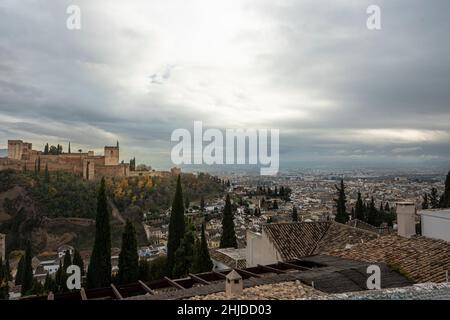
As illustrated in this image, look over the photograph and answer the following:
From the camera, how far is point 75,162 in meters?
72.9

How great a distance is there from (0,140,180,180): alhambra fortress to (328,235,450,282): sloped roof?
62592 millimetres

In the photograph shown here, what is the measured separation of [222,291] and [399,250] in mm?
5534

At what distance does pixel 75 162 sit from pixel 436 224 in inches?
2862

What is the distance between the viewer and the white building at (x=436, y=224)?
9758mm

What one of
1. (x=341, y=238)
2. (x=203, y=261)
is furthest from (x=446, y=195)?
(x=203, y=261)

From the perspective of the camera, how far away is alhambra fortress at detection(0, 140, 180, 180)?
69188mm

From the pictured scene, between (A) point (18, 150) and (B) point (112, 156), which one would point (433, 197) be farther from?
(A) point (18, 150)

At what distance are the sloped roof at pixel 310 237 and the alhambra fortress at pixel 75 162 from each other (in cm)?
5826

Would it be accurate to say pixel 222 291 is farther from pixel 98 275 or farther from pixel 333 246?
pixel 98 275

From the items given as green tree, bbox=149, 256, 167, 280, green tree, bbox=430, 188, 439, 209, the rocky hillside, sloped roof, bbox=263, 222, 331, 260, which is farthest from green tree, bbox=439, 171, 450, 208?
the rocky hillside

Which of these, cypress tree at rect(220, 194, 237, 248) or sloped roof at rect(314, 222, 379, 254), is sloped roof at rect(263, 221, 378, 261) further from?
cypress tree at rect(220, 194, 237, 248)

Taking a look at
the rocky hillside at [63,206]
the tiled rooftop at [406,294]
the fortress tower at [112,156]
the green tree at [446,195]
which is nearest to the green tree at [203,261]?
the tiled rooftop at [406,294]

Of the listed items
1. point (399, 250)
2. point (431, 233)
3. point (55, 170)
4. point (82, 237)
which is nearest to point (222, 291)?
point (399, 250)

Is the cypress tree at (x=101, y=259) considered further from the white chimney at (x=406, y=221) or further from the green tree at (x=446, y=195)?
the green tree at (x=446, y=195)
